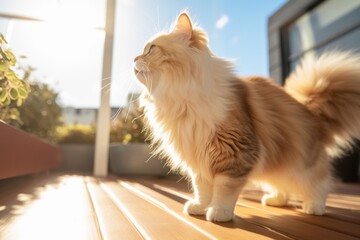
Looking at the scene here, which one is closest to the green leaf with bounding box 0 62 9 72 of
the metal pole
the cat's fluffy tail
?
the cat's fluffy tail

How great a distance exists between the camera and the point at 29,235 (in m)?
0.80

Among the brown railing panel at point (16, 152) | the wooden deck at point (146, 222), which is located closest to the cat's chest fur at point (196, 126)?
the wooden deck at point (146, 222)

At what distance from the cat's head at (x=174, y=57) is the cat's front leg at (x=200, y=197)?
0.45 meters

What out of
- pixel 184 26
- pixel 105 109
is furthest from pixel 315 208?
pixel 105 109

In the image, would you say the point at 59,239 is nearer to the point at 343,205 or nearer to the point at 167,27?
the point at 167,27

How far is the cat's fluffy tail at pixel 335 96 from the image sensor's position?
58.1 inches

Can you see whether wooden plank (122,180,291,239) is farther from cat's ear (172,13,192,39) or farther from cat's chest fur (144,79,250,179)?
cat's ear (172,13,192,39)

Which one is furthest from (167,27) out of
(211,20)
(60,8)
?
(211,20)

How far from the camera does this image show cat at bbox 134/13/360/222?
1.18 metres

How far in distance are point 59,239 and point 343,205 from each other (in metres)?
1.43

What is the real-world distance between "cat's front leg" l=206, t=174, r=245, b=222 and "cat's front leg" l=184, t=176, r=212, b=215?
12cm

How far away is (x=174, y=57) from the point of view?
1.28 metres

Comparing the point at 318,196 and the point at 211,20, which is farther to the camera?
the point at 211,20

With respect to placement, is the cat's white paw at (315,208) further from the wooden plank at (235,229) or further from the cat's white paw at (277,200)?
the wooden plank at (235,229)
